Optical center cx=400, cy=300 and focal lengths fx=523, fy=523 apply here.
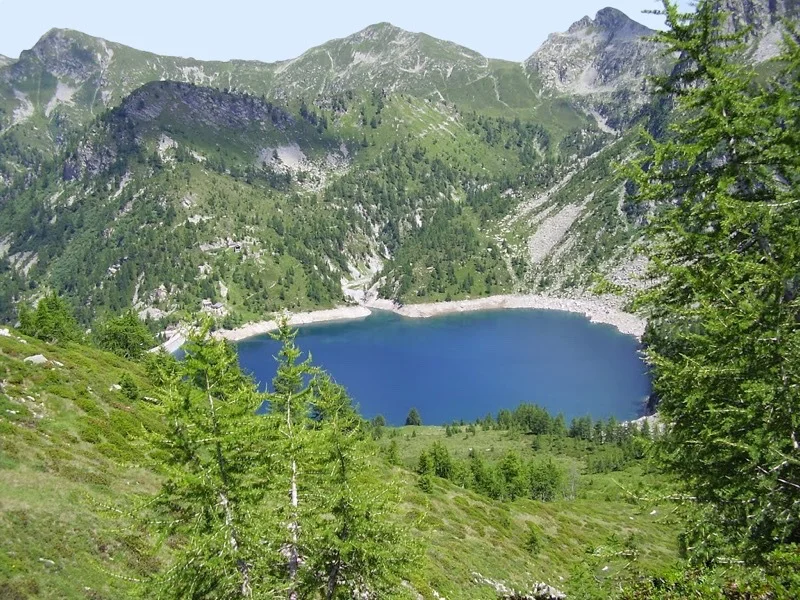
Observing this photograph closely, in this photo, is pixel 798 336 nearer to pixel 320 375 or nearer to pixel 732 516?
pixel 732 516

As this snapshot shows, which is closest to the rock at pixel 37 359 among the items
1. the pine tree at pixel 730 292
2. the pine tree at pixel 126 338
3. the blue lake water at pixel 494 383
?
the pine tree at pixel 126 338

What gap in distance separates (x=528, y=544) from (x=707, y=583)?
39.2 metres

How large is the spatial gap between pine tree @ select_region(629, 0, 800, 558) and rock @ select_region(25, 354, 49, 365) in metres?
45.1

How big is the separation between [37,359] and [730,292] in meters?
47.8

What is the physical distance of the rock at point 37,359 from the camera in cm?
4124

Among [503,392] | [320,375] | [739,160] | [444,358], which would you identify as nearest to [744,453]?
[739,160]

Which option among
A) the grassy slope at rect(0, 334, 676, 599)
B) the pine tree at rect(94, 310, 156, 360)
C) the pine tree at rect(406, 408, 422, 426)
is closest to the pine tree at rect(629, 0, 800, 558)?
the grassy slope at rect(0, 334, 676, 599)

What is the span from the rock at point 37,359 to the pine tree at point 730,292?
148 feet

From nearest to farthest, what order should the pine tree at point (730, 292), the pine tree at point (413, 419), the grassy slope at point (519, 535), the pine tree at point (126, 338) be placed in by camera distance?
the pine tree at point (730, 292) < the grassy slope at point (519, 535) < the pine tree at point (126, 338) < the pine tree at point (413, 419)

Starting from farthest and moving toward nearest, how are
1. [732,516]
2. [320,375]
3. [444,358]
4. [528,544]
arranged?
[444,358] → [528,544] → [320,375] → [732,516]

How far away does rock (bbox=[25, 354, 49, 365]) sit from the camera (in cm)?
4124

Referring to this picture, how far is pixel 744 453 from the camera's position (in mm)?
10953

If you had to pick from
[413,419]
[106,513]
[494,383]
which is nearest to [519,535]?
[106,513]

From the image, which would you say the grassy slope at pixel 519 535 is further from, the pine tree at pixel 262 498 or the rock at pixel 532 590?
the pine tree at pixel 262 498
